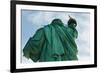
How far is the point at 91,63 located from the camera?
2.07m

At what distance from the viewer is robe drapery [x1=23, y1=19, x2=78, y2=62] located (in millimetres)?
1868

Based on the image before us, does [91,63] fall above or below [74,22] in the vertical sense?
below

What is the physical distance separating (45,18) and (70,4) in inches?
11.3

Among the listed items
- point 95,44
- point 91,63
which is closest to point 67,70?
point 91,63

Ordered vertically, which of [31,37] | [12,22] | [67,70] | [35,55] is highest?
[12,22]

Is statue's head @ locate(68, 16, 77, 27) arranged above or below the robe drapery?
above

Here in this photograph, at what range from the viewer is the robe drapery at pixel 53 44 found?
1.87m

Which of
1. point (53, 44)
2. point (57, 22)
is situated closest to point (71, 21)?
point (57, 22)

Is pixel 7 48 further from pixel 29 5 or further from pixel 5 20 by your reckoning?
pixel 29 5

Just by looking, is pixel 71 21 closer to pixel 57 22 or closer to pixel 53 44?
pixel 57 22

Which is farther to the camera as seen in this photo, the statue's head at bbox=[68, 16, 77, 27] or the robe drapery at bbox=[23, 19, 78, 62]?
the statue's head at bbox=[68, 16, 77, 27]

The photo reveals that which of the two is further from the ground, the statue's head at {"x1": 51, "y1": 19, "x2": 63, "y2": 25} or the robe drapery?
the statue's head at {"x1": 51, "y1": 19, "x2": 63, "y2": 25}

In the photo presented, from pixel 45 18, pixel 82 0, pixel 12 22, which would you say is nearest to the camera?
pixel 12 22

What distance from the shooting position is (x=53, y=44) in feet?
6.30
